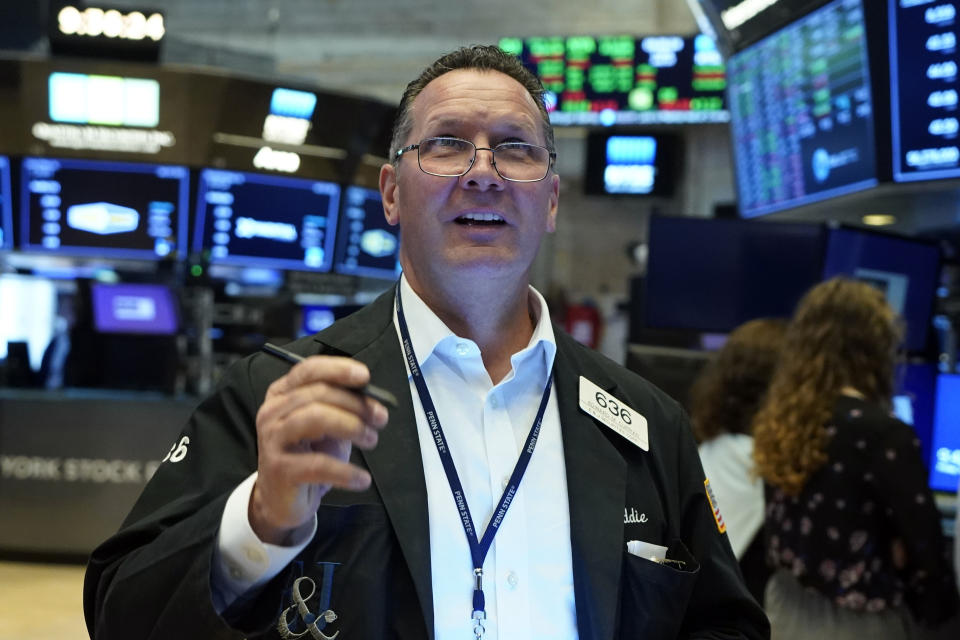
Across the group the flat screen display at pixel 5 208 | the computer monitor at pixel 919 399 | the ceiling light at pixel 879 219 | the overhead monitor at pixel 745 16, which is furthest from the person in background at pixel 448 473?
the flat screen display at pixel 5 208

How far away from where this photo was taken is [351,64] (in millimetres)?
12047

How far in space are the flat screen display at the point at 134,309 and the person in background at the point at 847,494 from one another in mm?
4438

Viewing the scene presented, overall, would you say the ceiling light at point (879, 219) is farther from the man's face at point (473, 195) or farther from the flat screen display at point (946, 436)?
the man's face at point (473, 195)

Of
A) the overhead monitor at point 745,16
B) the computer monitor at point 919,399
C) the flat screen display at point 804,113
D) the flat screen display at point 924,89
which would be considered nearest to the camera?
the flat screen display at point 924,89

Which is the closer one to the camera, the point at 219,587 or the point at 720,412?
the point at 219,587

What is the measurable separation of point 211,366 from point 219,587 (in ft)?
18.0

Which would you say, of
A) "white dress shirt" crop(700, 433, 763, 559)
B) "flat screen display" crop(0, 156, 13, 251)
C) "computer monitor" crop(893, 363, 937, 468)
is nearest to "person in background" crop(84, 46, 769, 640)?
"white dress shirt" crop(700, 433, 763, 559)

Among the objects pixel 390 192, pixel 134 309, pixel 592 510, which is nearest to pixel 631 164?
pixel 134 309

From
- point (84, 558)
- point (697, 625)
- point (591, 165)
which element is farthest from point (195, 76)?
point (697, 625)

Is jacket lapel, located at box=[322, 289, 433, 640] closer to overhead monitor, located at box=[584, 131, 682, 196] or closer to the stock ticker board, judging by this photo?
the stock ticker board

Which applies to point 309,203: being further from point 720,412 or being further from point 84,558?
point 720,412

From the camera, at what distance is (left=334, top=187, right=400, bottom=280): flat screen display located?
729 centimetres

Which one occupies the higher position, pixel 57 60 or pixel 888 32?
pixel 57 60

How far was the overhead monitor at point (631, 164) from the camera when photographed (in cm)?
1034
